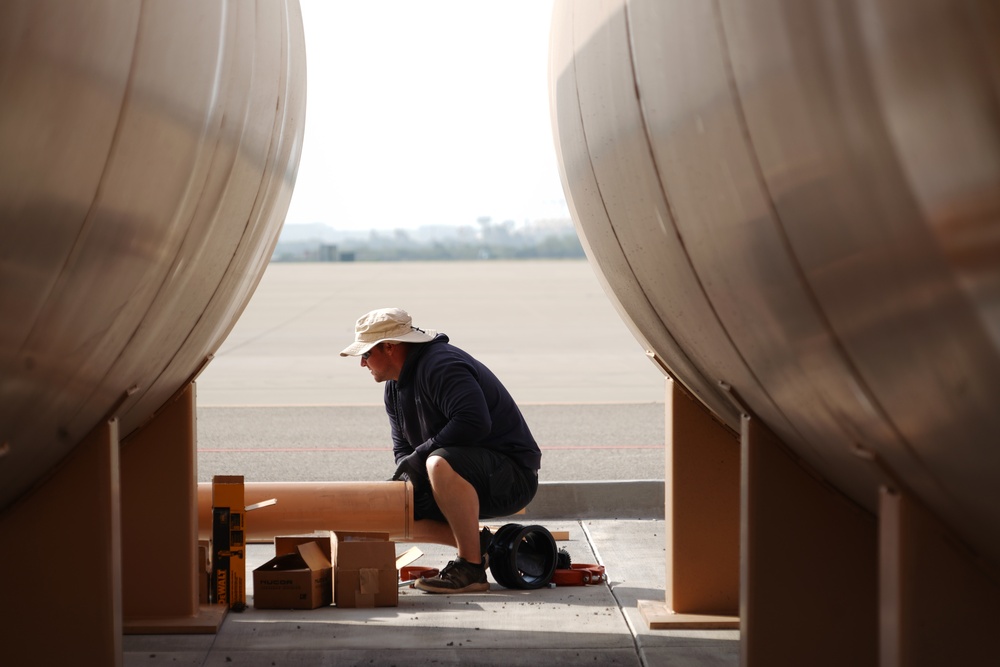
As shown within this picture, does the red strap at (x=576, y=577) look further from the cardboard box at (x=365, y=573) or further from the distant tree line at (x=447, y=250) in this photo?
→ the distant tree line at (x=447, y=250)

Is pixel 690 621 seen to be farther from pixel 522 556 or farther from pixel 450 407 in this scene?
pixel 450 407

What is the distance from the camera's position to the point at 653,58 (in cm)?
266

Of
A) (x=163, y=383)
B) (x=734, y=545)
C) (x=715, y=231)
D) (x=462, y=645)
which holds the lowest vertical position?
(x=462, y=645)

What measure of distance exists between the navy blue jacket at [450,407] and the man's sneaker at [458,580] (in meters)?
0.54

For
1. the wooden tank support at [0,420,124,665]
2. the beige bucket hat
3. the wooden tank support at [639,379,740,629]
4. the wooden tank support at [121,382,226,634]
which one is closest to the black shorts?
the beige bucket hat

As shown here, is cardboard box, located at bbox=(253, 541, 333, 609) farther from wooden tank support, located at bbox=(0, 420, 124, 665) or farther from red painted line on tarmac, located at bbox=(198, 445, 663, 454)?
red painted line on tarmac, located at bbox=(198, 445, 663, 454)

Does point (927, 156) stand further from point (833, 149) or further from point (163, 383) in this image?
point (163, 383)

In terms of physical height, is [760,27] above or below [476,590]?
above

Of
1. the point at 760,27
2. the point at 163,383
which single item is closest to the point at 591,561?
the point at 163,383

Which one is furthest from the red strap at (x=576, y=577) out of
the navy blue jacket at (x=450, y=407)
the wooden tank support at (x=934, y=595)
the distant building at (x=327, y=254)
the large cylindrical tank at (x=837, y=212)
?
the distant building at (x=327, y=254)

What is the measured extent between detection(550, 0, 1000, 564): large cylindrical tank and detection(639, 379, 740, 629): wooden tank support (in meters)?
1.59

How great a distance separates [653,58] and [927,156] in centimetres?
109

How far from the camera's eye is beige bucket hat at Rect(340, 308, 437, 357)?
5418 mm

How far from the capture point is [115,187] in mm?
2406
